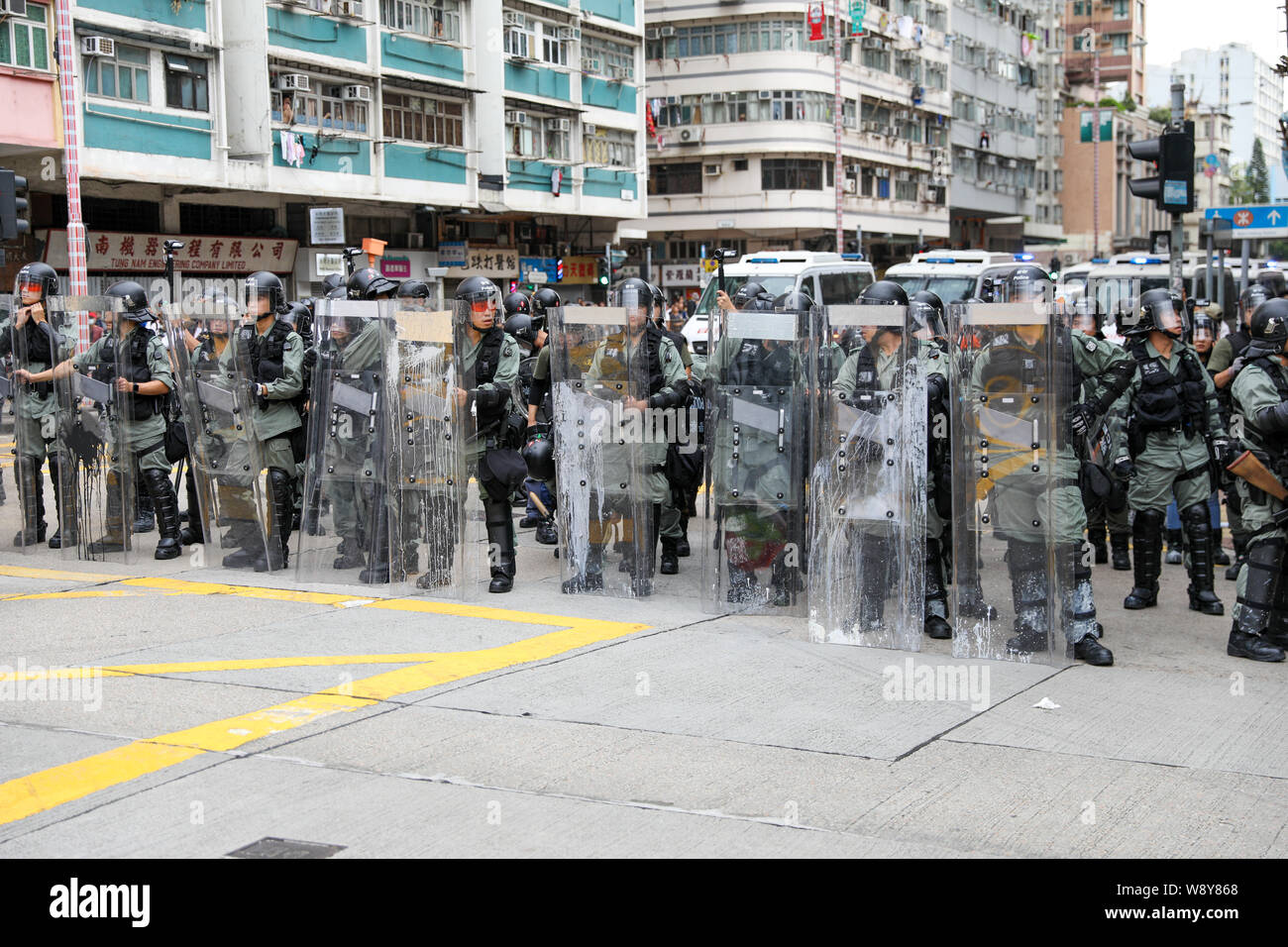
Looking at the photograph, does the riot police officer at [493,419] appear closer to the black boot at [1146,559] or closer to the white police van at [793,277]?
the black boot at [1146,559]

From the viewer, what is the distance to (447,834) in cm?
463

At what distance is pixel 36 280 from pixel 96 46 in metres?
17.1

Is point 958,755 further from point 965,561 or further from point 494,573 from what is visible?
point 494,573

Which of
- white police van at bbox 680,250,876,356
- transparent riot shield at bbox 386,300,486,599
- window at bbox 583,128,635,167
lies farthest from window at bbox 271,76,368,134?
transparent riot shield at bbox 386,300,486,599

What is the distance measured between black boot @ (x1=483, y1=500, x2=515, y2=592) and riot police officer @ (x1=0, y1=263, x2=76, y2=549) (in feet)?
11.1

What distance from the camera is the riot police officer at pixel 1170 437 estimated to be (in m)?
8.34

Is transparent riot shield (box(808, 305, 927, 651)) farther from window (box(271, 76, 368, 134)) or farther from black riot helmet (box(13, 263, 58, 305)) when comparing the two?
window (box(271, 76, 368, 134))

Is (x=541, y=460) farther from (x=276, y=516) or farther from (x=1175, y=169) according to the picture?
(x=1175, y=169)

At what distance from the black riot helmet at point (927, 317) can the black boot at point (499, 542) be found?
2.84m

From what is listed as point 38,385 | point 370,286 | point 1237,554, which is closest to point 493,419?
point 370,286

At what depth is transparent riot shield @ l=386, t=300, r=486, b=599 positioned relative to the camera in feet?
28.3

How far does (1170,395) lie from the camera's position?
8312 mm
